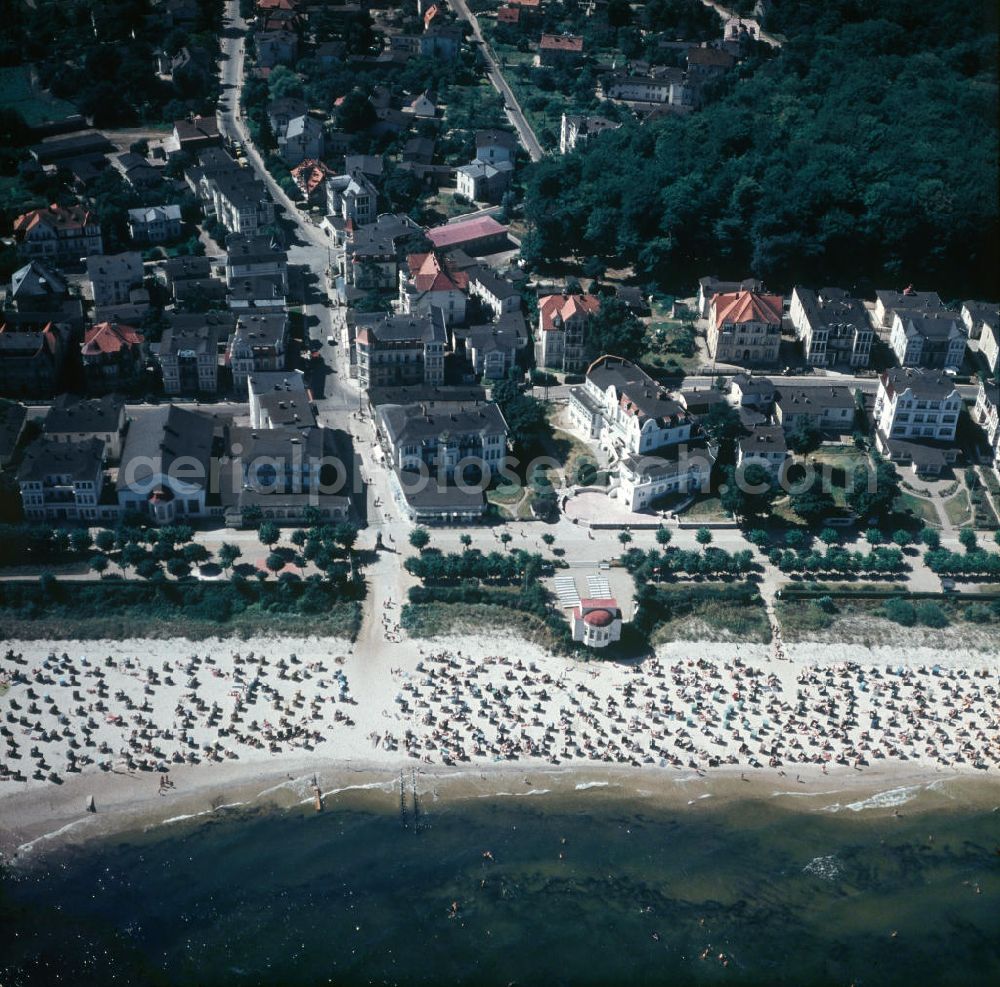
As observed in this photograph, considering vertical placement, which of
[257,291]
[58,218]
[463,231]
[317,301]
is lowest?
[317,301]

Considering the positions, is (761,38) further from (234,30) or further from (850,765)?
(850,765)

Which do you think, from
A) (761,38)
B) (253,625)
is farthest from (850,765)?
(761,38)

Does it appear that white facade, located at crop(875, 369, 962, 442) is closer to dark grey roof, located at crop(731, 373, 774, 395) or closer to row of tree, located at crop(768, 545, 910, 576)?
dark grey roof, located at crop(731, 373, 774, 395)

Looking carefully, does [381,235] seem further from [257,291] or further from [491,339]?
[491,339]

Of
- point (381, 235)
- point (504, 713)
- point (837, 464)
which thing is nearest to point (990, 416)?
point (837, 464)

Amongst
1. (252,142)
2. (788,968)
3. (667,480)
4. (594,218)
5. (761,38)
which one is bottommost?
(788,968)

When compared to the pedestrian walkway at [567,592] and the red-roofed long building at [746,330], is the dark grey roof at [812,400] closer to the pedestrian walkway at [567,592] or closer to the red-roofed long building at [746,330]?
the red-roofed long building at [746,330]

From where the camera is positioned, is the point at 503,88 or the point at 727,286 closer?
the point at 727,286
